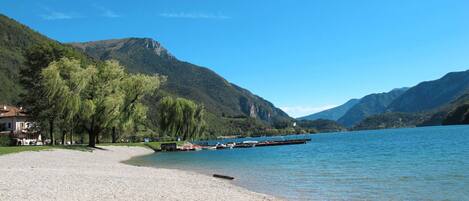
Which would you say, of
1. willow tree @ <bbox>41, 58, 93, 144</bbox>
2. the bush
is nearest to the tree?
the bush

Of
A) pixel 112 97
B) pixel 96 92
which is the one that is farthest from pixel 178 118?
pixel 96 92

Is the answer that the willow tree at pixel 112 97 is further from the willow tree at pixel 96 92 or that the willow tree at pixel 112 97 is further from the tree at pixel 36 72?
the tree at pixel 36 72

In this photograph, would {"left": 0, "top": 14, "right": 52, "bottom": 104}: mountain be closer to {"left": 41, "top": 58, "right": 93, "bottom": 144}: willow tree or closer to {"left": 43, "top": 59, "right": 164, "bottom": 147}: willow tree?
{"left": 43, "top": 59, "right": 164, "bottom": 147}: willow tree

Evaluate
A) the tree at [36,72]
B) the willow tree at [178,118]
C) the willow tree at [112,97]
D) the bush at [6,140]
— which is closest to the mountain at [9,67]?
the willow tree at [178,118]

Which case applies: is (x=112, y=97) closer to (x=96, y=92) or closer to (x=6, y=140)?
(x=96, y=92)

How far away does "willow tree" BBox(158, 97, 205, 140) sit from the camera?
88.0 meters

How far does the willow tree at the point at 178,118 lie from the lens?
8800 centimetres

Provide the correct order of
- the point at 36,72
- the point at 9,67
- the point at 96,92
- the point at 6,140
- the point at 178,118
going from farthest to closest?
the point at 9,67 < the point at 178,118 < the point at 36,72 < the point at 6,140 < the point at 96,92

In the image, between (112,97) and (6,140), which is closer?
(112,97)

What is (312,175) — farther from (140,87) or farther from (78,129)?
(78,129)

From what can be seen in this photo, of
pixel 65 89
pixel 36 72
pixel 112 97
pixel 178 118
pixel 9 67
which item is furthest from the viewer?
pixel 9 67

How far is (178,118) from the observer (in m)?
88.0

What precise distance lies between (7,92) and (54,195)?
5974 inches

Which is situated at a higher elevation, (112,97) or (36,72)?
(36,72)
